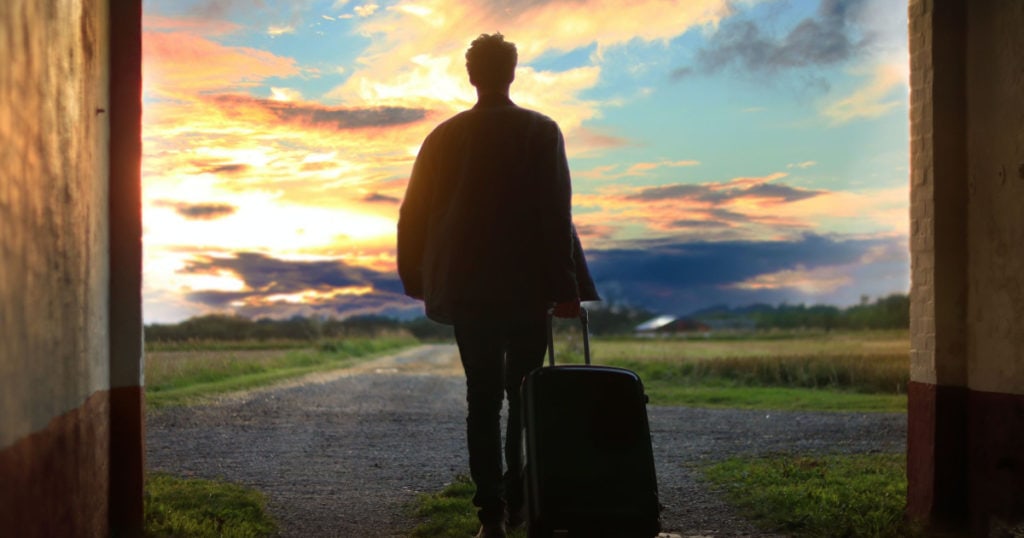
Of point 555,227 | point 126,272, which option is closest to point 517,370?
point 555,227

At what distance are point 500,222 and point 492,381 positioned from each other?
2.37 ft

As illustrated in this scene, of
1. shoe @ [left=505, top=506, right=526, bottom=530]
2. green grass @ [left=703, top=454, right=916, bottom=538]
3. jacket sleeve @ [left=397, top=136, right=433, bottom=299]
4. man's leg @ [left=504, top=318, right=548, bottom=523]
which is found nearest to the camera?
man's leg @ [left=504, top=318, right=548, bottom=523]

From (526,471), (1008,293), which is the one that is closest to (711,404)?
(1008,293)

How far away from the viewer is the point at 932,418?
5.84 meters

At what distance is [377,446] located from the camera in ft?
32.4

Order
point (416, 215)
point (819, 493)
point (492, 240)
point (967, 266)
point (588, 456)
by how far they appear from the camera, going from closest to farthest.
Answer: point (588, 456), point (492, 240), point (416, 215), point (967, 266), point (819, 493)

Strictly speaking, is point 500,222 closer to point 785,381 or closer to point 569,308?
point 569,308

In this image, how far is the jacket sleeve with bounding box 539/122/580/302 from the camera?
4.61 meters

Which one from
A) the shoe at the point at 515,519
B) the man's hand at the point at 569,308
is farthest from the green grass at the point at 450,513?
the man's hand at the point at 569,308

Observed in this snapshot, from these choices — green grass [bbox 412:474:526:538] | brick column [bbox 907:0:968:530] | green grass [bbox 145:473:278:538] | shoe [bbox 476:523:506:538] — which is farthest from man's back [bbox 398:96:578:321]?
brick column [bbox 907:0:968:530]

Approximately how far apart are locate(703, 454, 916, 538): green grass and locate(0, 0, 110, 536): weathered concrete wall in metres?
3.78

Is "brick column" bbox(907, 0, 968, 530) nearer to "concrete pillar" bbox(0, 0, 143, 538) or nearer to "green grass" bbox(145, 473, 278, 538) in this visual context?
"green grass" bbox(145, 473, 278, 538)

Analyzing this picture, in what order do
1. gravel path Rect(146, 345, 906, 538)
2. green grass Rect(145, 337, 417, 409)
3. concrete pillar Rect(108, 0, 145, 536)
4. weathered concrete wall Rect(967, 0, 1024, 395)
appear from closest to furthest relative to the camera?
1. weathered concrete wall Rect(967, 0, 1024, 395)
2. concrete pillar Rect(108, 0, 145, 536)
3. gravel path Rect(146, 345, 906, 538)
4. green grass Rect(145, 337, 417, 409)

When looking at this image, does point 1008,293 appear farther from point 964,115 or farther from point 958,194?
point 964,115
